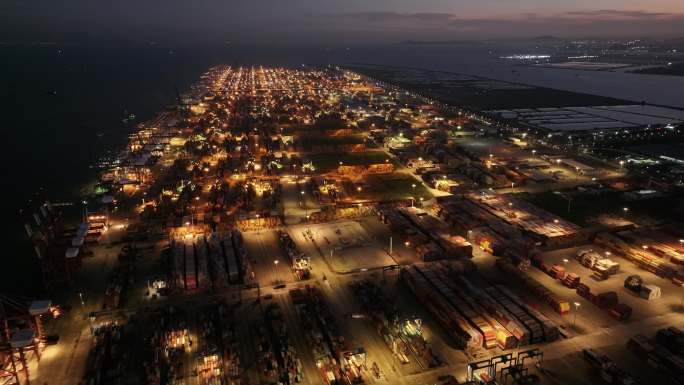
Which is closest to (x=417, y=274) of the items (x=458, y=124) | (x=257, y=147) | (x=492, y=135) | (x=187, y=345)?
(x=187, y=345)

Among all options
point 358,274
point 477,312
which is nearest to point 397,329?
point 477,312

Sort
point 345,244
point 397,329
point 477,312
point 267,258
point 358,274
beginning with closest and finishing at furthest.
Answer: point 397,329 → point 477,312 → point 358,274 → point 267,258 → point 345,244

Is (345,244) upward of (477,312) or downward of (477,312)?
downward

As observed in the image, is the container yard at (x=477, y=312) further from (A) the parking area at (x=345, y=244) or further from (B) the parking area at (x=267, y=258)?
(B) the parking area at (x=267, y=258)

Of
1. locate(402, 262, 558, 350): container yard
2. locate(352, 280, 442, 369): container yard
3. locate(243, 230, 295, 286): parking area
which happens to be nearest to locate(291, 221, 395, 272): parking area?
locate(243, 230, 295, 286): parking area

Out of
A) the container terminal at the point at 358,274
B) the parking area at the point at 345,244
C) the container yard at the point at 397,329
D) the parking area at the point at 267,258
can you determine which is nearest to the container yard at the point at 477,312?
the container terminal at the point at 358,274

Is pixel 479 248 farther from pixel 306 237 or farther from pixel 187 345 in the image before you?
pixel 187 345

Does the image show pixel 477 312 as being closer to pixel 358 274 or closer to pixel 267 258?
pixel 358 274

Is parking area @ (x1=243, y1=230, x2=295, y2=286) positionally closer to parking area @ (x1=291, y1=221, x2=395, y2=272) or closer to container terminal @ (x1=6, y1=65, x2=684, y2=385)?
container terminal @ (x1=6, y1=65, x2=684, y2=385)
